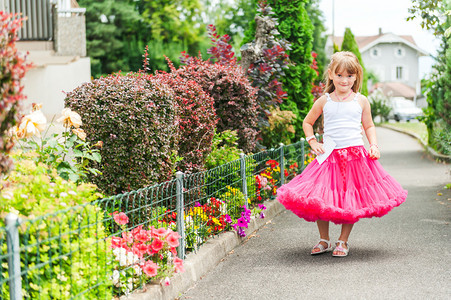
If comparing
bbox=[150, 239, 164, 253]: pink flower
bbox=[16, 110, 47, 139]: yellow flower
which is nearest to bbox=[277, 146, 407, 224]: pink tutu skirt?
bbox=[150, 239, 164, 253]: pink flower

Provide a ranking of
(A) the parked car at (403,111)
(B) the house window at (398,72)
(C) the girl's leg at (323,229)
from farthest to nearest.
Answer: (B) the house window at (398,72) < (A) the parked car at (403,111) < (C) the girl's leg at (323,229)

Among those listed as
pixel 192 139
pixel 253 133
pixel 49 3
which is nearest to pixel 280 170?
pixel 253 133

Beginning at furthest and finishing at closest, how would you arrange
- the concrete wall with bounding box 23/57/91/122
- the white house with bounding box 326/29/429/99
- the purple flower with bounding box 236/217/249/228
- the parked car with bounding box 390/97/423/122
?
the white house with bounding box 326/29/429/99
the parked car with bounding box 390/97/423/122
the concrete wall with bounding box 23/57/91/122
the purple flower with bounding box 236/217/249/228

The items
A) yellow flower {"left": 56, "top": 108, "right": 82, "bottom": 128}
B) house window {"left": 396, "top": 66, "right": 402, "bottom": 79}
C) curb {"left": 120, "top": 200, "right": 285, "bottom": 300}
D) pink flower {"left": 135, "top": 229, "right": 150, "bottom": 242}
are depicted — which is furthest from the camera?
house window {"left": 396, "top": 66, "right": 402, "bottom": 79}

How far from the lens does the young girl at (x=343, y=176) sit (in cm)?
596

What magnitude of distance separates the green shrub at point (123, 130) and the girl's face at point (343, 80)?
1767 millimetres

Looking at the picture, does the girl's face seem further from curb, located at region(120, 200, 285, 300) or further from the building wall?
the building wall

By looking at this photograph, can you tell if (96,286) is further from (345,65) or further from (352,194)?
(345,65)

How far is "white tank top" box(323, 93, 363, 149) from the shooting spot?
6.23 meters

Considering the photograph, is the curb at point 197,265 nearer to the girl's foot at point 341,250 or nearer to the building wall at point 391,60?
the girl's foot at point 341,250

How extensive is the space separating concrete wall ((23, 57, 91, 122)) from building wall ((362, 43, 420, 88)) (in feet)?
222

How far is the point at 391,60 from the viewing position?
8288cm

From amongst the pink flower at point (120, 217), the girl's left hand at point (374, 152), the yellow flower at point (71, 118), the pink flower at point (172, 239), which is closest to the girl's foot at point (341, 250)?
the girl's left hand at point (374, 152)

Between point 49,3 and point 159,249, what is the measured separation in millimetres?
13714
